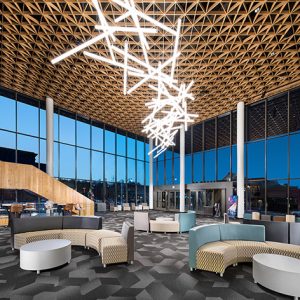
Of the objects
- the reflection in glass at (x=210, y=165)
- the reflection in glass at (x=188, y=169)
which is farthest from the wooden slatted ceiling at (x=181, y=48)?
the reflection in glass at (x=188, y=169)

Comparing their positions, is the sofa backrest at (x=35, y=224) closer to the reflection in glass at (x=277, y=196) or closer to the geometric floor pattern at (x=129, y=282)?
the geometric floor pattern at (x=129, y=282)

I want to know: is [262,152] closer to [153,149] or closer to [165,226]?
[153,149]

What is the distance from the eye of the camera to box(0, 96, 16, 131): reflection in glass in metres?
12.2

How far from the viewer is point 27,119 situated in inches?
516

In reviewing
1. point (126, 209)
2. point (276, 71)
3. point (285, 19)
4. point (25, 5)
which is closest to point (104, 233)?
point (25, 5)

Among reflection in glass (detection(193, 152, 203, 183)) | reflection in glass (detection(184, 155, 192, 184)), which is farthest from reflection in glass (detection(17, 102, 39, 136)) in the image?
reflection in glass (detection(193, 152, 203, 183))

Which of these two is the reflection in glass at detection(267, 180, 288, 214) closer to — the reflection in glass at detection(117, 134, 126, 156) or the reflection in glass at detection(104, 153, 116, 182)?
the reflection in glass at detection(104, 153, 116, 182)

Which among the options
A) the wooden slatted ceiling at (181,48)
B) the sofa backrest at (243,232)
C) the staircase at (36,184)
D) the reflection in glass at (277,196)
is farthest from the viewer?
the reflection in glass at (277,196)

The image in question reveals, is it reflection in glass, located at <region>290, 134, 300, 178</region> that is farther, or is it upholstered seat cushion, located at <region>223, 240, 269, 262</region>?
reflection in glass, located at <region>290, 134, 300, 178</region>

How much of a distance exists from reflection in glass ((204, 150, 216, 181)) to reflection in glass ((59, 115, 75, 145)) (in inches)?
354

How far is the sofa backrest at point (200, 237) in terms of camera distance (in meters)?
4.84

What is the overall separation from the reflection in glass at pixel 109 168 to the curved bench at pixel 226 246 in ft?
44.3

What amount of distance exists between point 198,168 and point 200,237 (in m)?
12.6

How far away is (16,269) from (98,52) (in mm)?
7013
